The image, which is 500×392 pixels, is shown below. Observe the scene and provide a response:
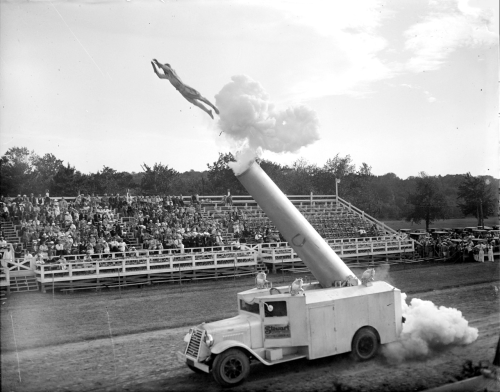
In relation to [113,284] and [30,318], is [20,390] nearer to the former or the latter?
[30,318]

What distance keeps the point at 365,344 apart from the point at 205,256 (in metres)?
15.3

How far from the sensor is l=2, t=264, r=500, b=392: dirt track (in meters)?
9.24

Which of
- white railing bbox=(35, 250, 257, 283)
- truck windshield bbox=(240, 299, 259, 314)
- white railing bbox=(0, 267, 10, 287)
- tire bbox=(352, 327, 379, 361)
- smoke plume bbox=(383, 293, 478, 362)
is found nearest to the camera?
truck windshield bbox=(240, 299, 259, 314)

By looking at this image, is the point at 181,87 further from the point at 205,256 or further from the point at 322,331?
the point at 205,256

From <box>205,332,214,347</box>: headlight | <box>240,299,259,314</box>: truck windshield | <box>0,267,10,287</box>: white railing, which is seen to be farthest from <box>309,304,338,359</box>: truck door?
<box>0,267,10,287</box>: white railing

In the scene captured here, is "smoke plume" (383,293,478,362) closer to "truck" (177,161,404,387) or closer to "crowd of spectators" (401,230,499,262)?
"truck" (177,161,404,387)

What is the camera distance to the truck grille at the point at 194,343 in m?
9.26

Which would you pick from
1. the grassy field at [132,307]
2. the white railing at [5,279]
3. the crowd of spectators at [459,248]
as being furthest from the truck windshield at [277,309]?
the crowd of spectators at [459,248]

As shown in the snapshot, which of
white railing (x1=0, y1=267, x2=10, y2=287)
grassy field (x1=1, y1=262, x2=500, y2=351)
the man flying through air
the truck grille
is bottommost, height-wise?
grassy field (x1=1, y1=262, x2=500, y2=351)

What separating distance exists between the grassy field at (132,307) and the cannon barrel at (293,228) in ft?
19.0

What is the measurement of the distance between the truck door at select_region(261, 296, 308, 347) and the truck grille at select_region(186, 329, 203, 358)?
1.18 metres

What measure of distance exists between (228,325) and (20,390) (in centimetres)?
399

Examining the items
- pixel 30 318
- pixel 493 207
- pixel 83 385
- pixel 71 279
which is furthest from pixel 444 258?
pixel 83 385

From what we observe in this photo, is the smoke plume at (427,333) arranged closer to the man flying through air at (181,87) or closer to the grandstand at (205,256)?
the man flying through air at (181,87)
